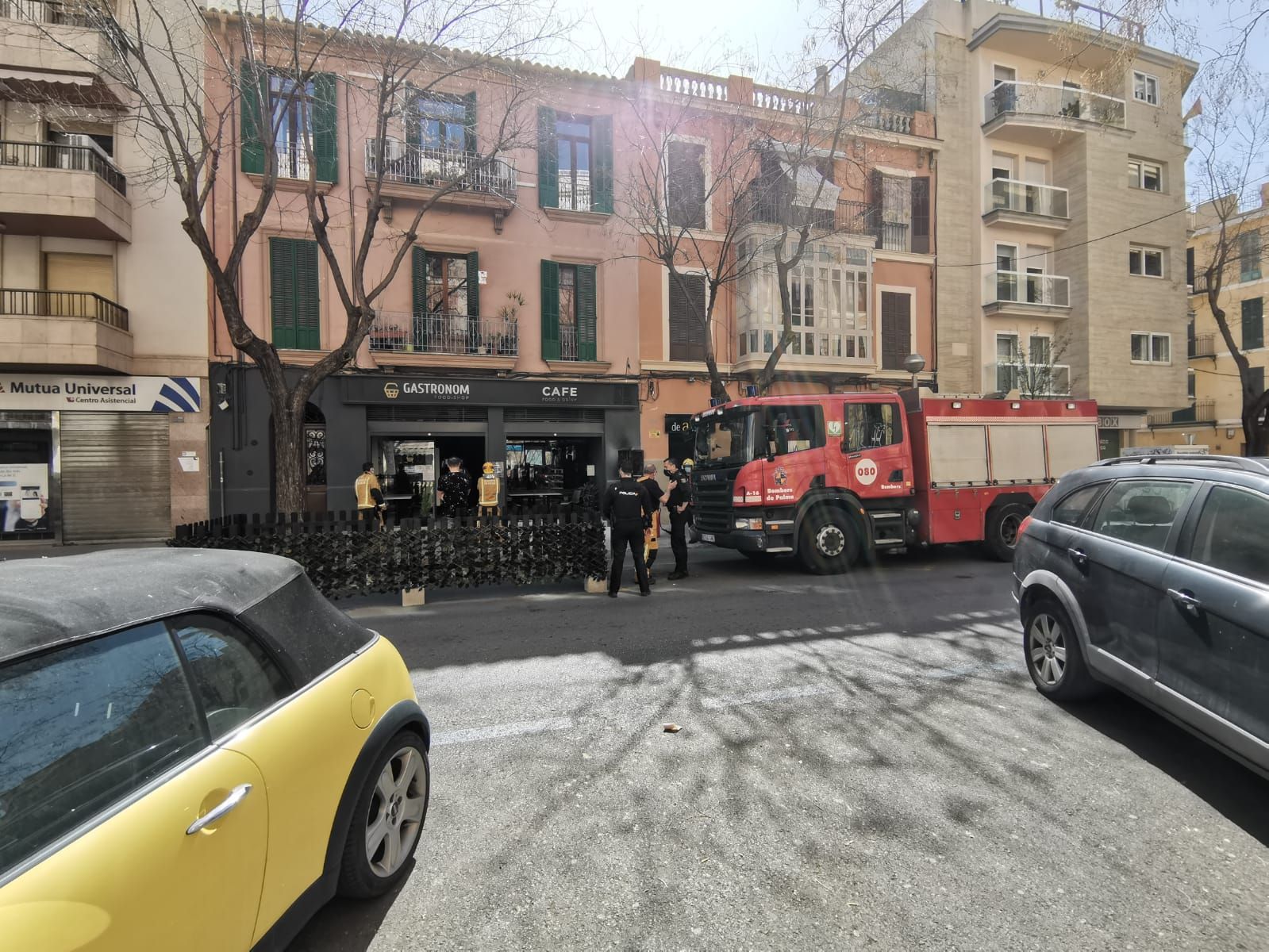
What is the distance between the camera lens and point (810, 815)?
303 centimetres

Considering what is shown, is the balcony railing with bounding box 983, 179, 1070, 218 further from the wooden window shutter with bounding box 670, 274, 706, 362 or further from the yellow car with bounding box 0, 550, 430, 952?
the yellow car with bounding box 0, 550, 430, 952

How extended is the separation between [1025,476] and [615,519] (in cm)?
697

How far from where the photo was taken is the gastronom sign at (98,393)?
13.6m

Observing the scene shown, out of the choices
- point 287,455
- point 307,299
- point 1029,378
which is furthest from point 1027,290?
point 287,455

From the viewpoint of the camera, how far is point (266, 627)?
2189mm

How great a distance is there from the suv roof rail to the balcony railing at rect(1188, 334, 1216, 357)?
33910 millimetres

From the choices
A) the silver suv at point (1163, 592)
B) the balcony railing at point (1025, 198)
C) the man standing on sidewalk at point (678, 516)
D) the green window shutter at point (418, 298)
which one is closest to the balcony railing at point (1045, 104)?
the balcony railing at point (1025, 198)

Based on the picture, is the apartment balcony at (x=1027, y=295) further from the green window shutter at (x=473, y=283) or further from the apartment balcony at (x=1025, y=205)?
the green window shutter at (x=473, y=283)

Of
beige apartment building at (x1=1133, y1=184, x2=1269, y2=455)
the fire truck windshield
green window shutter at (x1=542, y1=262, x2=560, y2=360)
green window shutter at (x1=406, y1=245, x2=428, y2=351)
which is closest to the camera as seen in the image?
the fire truck windshield

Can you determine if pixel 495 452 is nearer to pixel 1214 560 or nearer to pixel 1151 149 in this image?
pixel 1214 560

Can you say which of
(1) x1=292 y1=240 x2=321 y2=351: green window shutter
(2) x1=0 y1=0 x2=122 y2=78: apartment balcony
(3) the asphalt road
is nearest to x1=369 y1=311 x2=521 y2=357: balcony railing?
(1) x1=292 y1=240 x2=321 y2=351: green window shutter

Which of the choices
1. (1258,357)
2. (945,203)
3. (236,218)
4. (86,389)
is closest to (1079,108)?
(945,203)

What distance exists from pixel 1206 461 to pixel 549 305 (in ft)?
49.4

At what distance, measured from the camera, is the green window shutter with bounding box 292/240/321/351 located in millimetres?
15273
